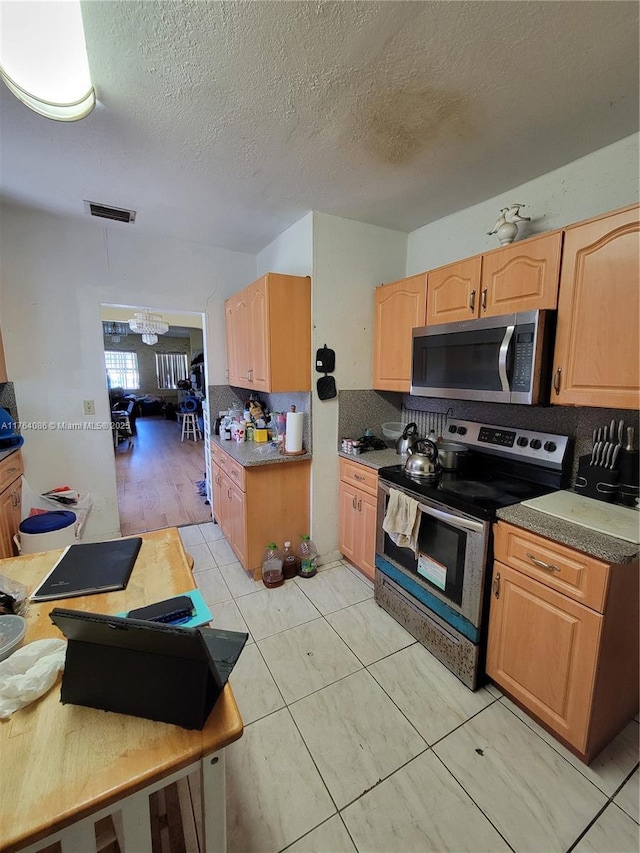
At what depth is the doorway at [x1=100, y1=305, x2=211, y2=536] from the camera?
12.1 feet

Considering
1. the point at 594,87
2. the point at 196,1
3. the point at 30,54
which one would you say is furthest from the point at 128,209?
the point at 594,87

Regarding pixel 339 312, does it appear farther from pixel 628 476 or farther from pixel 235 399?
pixel 628 476

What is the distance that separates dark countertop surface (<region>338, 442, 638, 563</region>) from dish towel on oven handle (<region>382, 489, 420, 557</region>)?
0.46m

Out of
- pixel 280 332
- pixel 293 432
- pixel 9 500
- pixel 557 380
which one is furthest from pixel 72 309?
pixel 557 380

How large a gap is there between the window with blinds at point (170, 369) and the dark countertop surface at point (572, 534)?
36.3 ft

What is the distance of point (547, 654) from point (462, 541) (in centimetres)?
50

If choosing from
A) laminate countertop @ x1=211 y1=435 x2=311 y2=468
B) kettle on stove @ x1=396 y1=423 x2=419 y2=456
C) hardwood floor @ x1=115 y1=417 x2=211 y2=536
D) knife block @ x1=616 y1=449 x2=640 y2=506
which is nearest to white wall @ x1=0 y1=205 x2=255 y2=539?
hardwood floor @ x1=115 y1=417 x2=211 y2=536

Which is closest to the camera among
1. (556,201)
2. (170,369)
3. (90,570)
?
Result: (90,570)

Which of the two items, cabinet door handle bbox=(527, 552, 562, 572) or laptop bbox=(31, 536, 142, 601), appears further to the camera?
cabinet door handle bbox=(527, 552, 562, 572)

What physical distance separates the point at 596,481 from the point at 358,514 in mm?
1381

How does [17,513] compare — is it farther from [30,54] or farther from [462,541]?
[462,541]

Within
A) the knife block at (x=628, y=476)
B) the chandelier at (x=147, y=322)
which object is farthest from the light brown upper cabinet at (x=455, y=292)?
the chandelier at (x=147, y=322)

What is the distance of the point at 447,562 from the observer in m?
1.71

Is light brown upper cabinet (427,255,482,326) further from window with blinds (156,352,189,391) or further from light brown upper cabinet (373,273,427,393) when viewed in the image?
window with blinds (156,352,189,391)
